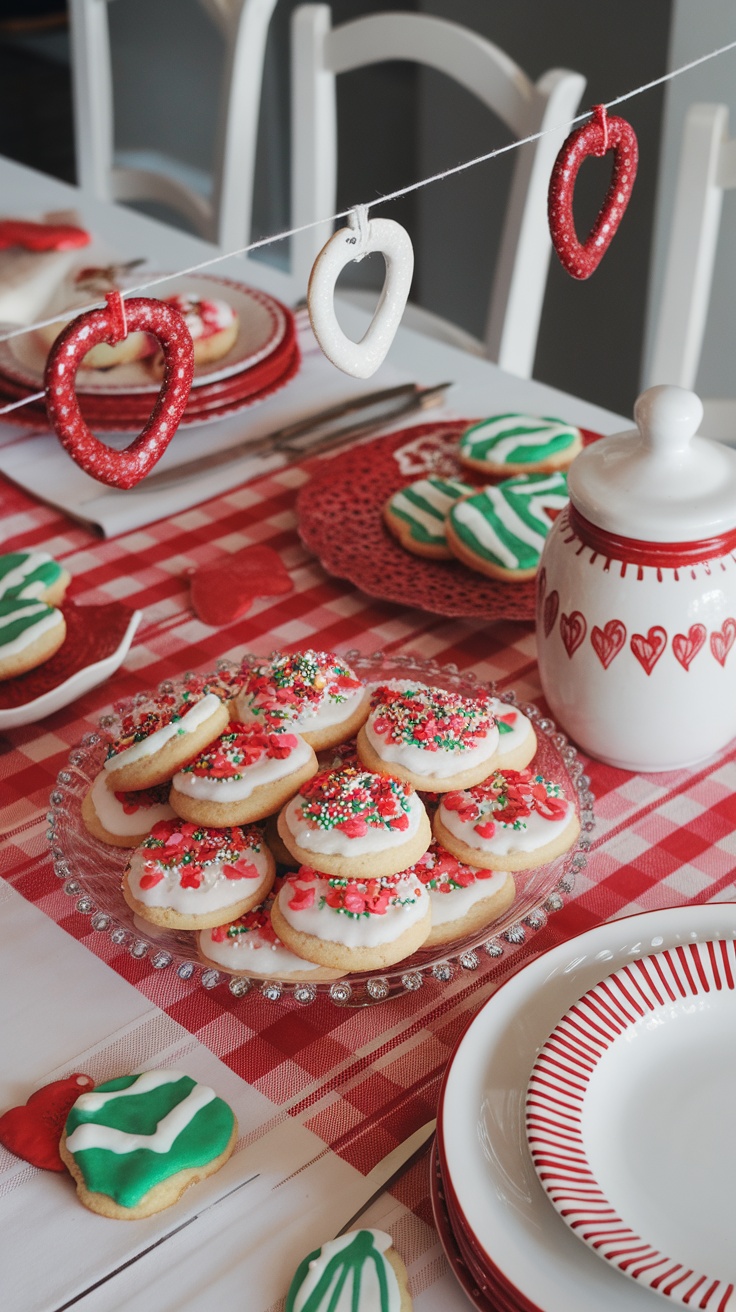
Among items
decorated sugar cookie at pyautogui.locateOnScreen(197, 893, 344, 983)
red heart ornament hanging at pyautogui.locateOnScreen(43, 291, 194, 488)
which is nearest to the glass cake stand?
decorated sugar cookie at pyautogui.locateOnScreen(197, 893, 344, 983)

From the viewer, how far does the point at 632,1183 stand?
0.57 metres

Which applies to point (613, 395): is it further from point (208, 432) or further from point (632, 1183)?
point (632, 1183)

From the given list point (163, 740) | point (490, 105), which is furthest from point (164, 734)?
point (490, 105)

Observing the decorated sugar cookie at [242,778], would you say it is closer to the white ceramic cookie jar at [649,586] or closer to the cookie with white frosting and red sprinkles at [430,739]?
the cookie with white frosting and red sprinkles at [430,739]

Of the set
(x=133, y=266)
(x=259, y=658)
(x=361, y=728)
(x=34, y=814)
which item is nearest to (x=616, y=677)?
(x=361, y=728)

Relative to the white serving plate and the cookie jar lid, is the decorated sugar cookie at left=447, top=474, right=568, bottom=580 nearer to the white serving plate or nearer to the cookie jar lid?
the cookie jar lid

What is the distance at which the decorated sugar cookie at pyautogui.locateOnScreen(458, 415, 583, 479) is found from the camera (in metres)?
1.12

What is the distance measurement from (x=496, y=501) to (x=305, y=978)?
0.50 metres

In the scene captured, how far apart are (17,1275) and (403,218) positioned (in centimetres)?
356

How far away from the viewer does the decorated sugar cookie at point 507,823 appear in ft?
2.28

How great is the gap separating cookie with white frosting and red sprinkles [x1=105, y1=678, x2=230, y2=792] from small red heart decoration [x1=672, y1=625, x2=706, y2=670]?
0.92 ft

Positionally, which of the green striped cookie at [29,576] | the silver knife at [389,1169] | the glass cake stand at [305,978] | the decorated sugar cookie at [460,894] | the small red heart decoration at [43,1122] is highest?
the green striped cookie at [29,576]

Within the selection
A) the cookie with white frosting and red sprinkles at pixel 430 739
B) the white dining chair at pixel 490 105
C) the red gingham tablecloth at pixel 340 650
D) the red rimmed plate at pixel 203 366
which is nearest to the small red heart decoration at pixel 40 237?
the red rimmed plate at pixel 203 366

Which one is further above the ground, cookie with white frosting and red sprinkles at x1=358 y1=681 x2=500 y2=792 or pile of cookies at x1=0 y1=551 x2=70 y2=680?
cookie with white frosting and red sprinkles at x1=358 y1=681 x2=500 y2=792
